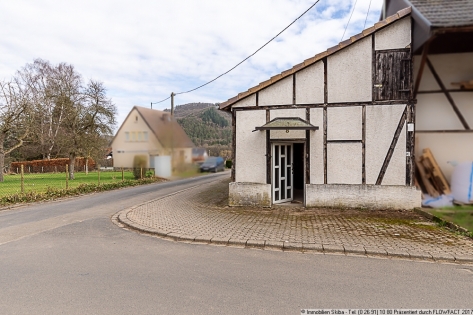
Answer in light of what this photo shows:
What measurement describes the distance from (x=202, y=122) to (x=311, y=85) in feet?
19.1

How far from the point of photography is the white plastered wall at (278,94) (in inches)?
329

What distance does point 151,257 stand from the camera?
15.1 ft

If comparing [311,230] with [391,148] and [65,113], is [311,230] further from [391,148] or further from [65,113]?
[65,113]

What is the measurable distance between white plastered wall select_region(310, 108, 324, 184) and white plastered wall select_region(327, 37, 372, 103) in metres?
0.58

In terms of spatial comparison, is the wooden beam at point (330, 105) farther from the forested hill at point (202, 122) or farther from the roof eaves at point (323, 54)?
the forested hill at point (202, 122)

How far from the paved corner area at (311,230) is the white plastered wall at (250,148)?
3.62 ft

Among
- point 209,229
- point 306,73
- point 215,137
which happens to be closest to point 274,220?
point 209,229

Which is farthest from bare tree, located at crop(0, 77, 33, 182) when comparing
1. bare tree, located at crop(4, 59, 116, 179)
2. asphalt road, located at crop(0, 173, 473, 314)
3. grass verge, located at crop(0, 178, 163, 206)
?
asphalt road, located at crop(0, 173, 473, 314)

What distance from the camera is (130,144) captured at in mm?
7176

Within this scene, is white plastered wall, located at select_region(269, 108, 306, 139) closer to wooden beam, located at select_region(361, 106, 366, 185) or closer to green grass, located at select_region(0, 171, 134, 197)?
wooden beam, located at select_region(361, 106, 366, 185)

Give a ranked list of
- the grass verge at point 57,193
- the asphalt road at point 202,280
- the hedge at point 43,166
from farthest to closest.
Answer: the hedge at point 43,166
the grass verge at point 57,193
the asphalt road at point 202,280

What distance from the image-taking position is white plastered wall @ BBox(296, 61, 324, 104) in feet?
26.6

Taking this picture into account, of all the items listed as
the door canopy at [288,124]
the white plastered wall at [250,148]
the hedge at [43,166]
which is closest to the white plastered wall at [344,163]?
the door canopy at [288,124]

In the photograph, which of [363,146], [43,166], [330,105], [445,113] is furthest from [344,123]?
[43,166]
